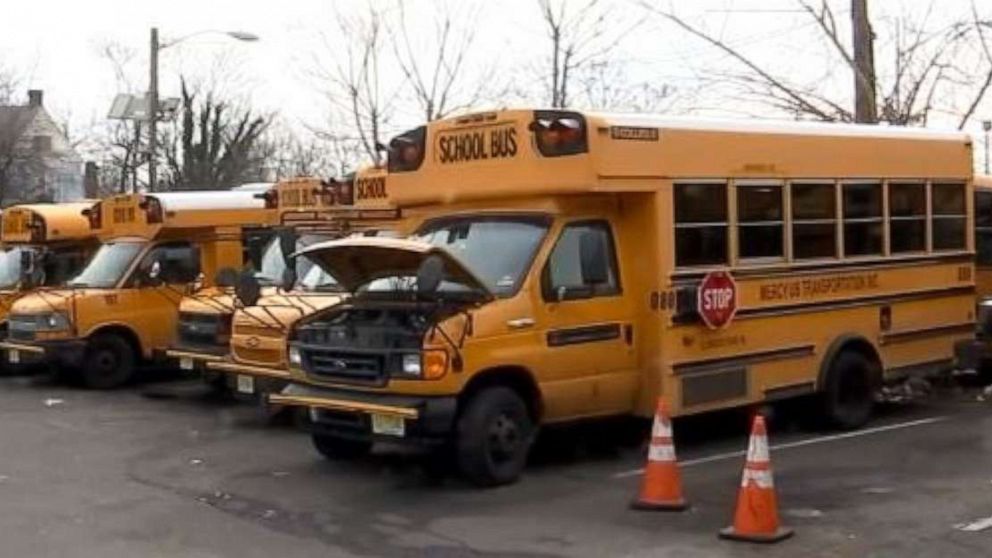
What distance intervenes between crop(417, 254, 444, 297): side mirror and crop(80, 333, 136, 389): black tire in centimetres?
931

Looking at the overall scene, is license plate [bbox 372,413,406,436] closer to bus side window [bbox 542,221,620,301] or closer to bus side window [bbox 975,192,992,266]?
bus side window [bbox 542,221,620,301]

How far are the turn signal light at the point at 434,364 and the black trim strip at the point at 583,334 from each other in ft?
3.43

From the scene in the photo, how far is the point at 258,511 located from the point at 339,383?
1.23m

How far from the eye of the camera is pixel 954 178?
14.3 m

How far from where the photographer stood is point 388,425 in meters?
10.2

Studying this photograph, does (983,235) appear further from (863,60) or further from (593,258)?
(593,258)

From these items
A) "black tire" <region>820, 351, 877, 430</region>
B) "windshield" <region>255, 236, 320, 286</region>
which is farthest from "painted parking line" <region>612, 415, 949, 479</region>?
"windshield" <region>255, 236, 320, 286</region>

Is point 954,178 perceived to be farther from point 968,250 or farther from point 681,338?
point 681,338

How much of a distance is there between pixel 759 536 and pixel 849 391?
16.6 ft

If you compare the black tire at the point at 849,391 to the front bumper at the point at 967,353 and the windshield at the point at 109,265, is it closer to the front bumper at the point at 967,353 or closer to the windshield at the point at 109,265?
the front bumper at the point at 967,353

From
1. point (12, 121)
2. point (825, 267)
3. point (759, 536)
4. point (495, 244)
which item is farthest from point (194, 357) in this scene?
point (12, 121)

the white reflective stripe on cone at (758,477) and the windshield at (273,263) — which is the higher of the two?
the windshield at (273,263)

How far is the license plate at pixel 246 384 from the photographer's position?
45.8 feet

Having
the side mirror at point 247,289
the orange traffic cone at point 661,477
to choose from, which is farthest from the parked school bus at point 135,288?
the orange traffic cone at point 661,477
